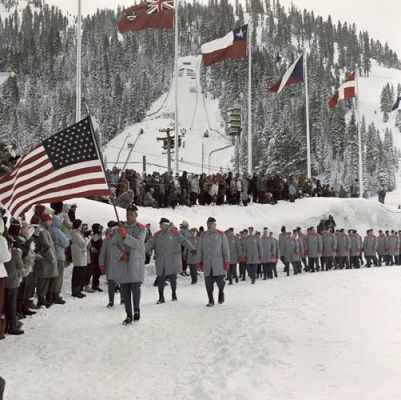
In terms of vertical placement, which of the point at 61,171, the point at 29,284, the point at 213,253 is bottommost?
the point at 29,284

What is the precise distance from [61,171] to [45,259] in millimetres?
2001

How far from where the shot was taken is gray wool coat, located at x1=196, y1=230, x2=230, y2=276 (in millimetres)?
9828

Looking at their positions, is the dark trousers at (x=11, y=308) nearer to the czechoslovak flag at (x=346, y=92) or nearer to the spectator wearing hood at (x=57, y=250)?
the spectator wearing hood at (x=57, y=250)

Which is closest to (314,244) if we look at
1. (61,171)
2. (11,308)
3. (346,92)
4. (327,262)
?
(327,262)

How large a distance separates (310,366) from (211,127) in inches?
4954

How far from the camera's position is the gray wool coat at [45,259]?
880 cm

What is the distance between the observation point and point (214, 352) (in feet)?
18.9

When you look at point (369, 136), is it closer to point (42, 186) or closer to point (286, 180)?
point (286, 180)

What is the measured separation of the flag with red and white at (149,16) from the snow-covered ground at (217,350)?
1264cm

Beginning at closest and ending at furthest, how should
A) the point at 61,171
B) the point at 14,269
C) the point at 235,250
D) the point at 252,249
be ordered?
the point at 14,269 < the point at 61,171 < the point at 252,249 < the point at 235,250

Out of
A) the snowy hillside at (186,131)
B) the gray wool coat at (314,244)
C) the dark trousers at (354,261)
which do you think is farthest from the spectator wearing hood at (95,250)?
the snowy hillside at (186,131)

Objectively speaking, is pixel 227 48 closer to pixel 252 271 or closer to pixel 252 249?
pixel 252 249

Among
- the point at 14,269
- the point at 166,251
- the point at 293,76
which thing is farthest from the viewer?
the point at 293,76

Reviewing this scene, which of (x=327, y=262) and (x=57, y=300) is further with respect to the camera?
(x=327, y=262)
